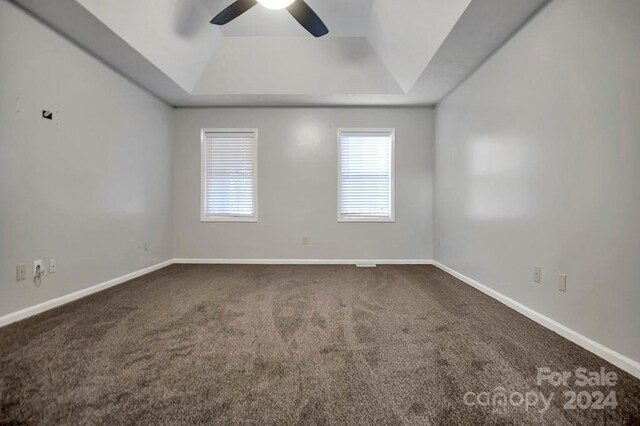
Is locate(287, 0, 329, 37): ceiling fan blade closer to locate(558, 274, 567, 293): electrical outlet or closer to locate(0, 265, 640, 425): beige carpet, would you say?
locate(0, 265, 640, 425): beige carpet

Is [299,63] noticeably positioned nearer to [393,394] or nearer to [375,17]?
[375,17]

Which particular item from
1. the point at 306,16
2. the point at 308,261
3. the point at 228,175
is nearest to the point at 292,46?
the point at 306,16

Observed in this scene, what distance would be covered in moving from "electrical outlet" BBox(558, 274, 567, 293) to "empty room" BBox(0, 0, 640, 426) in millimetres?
20

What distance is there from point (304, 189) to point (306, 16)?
2.43 m

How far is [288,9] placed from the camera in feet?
8.00

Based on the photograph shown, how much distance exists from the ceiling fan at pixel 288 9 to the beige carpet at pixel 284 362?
2524 millimetres

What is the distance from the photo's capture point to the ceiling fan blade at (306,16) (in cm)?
238

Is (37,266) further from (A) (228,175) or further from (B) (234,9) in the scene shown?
(B) (234,9)

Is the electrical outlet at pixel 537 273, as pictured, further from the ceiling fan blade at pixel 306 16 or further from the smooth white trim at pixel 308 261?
the ceiling fan blade at pixel 306 16

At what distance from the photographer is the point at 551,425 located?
3.77ft

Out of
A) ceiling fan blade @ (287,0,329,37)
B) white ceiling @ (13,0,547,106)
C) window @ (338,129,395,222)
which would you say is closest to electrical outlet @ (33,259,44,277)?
white ceiling @ (13,0,547,106)

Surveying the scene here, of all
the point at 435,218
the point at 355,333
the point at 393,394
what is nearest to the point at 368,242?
the point at 435,218

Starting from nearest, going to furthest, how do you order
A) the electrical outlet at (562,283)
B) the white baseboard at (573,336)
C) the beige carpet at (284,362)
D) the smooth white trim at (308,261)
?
1. the beige carpet at (284,362)
2. the white baseboard at (573,336)
3. the electrical outlet at (562,283)
4. the smooth white trim at (308,261)

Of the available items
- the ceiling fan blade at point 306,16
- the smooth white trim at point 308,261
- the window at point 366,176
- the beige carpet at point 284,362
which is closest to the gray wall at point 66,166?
the beige carpet at point 284,362
